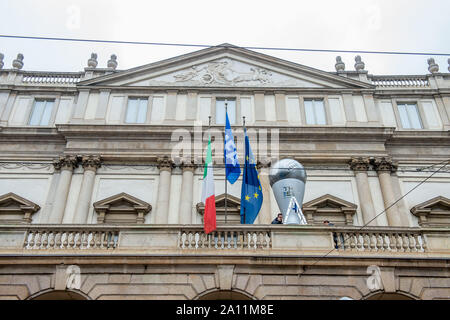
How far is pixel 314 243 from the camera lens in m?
13.0

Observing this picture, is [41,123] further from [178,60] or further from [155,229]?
[155,229]

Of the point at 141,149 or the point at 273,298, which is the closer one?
the point at 273,298

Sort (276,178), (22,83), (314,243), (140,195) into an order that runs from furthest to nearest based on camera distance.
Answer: (22,83) → (140,195) → (276,178) → (314,243)

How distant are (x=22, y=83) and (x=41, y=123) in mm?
3327

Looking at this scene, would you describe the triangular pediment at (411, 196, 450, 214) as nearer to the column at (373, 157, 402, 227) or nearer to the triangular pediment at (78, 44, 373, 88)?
the column at (373, 157, 402, 227)

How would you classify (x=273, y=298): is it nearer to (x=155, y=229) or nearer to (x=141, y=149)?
(x=155, y=229)

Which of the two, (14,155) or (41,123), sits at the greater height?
(41,123)

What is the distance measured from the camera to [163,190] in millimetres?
20469

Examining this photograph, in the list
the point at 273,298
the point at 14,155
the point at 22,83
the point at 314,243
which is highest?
the point at 22,83

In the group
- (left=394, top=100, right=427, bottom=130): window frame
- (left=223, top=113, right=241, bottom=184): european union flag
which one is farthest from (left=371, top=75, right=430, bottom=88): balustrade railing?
(left=223, top=113, right=241, bottom=184): european union flag

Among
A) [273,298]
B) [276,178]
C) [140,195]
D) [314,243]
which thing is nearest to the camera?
[273,298]

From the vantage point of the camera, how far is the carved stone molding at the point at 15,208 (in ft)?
65.2

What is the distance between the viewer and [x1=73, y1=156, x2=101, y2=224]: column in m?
19.6
